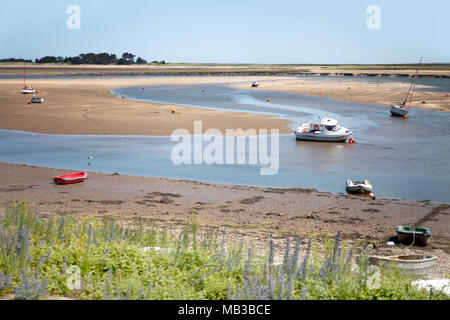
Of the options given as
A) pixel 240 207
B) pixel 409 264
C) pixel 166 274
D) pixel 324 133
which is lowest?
pixel 240 207

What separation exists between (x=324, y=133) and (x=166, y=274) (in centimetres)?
2640

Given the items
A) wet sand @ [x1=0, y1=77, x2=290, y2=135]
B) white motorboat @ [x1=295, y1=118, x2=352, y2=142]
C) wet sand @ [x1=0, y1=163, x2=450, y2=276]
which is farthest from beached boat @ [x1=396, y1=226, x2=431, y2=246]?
wet sand @ [x1=0, y1=77, x2=290, y2=135]

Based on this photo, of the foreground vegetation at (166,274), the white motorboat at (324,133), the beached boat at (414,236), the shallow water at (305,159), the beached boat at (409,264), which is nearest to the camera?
the foreground vegetation at (166,274)

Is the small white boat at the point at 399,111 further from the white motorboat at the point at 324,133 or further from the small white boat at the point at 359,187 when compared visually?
the small white boat at the point at 359,187

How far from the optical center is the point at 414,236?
42.9 feet

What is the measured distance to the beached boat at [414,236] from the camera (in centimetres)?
1302

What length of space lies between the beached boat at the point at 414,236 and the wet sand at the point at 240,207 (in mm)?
252

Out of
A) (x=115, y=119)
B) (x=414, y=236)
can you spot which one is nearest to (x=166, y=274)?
(x=414, y=236)

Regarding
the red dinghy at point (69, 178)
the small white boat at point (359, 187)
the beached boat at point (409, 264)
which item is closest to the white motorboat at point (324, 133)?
the small white boat at point (359, 187)

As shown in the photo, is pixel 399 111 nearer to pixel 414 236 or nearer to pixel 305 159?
pixel 305 159

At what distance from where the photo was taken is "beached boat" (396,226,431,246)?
13.0 meters

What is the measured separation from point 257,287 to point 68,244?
4186mm

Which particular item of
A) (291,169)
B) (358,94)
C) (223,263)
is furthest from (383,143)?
(358,94)
